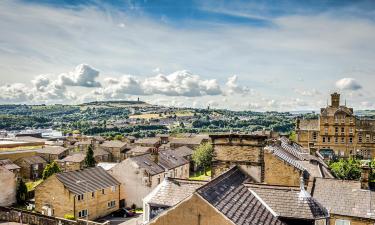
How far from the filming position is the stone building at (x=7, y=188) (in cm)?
4406

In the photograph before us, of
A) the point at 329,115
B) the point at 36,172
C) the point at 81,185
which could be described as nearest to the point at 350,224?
the point at 81,185

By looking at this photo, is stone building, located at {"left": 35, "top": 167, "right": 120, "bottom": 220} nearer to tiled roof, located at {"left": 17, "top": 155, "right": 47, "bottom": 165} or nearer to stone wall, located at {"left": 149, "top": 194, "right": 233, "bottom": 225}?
stone wall, located at {"left": 149, "top": 194, "right": 233, "bottom": 225}

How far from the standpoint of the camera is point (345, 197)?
78.8ft

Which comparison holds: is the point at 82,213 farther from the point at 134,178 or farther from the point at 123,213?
the point at 134,178

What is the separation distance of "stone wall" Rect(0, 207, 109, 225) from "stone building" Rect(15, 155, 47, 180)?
40.5 metres

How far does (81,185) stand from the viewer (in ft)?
127

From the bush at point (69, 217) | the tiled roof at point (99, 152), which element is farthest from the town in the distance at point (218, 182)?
the tiled roof at point (99, 152)

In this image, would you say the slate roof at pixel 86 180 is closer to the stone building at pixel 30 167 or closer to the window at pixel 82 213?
the window at pixel 82 213

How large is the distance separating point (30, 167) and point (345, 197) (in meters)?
58.8

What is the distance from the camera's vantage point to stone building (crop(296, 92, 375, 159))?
64.4 meters

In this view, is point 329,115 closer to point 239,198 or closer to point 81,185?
point 81,185

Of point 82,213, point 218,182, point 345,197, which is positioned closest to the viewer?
point 218,182

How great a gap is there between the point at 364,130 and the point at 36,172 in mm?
63331

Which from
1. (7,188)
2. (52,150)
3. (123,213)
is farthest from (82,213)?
(52,150)
